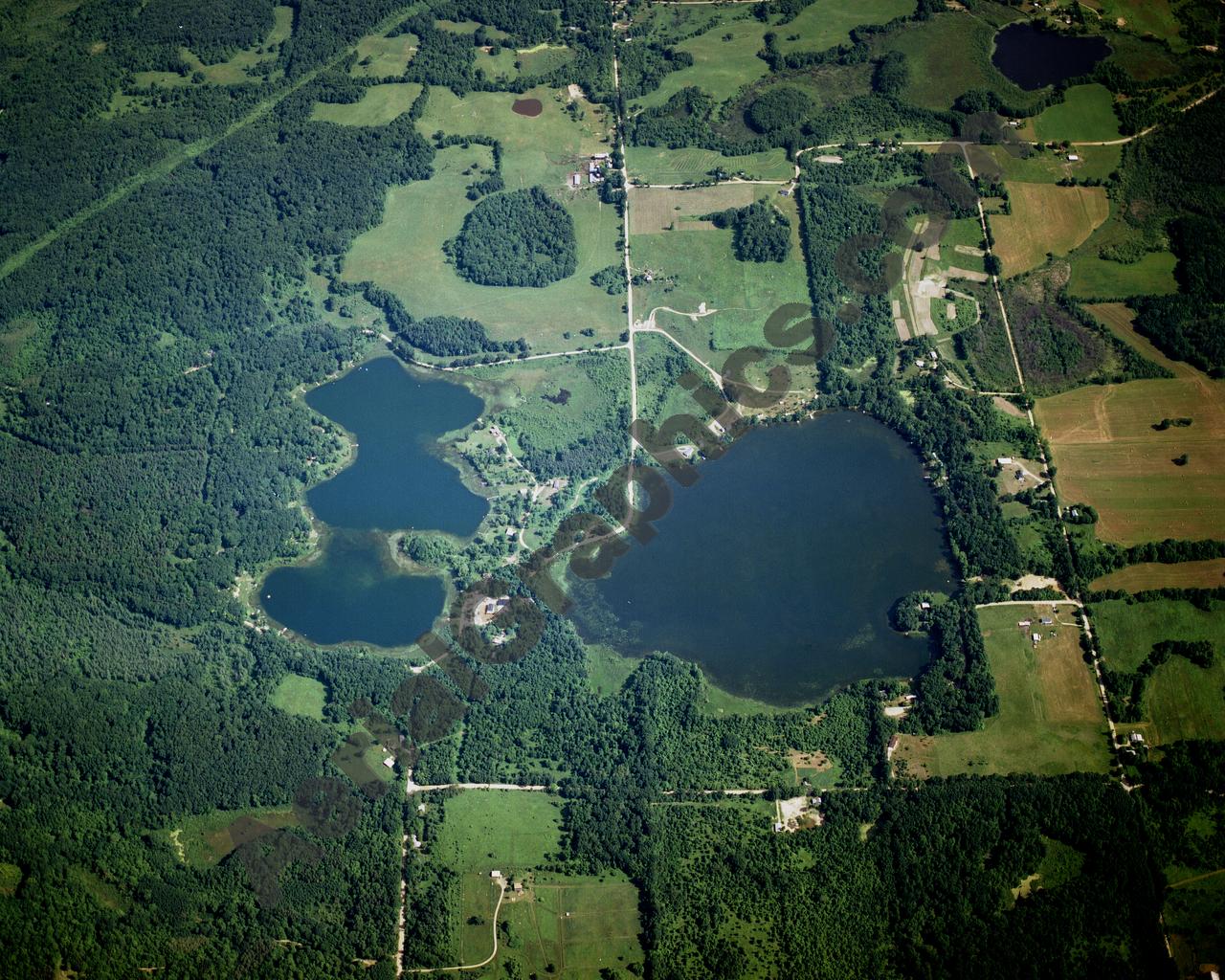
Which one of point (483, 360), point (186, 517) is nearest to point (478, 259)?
point (483, 360)

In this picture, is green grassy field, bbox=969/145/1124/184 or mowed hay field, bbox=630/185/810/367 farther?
green grassy field, bbox=969/145/1124/184

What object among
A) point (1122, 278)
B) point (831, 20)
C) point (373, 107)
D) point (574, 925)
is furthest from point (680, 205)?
point (574, 925)

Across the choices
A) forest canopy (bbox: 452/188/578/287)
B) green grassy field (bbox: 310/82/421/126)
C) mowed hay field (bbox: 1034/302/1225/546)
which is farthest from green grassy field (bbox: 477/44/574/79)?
A: mowed hay field (bbox: 1034/302/1225/546)

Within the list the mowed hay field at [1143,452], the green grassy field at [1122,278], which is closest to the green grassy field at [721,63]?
the green grassy field at [1122,278]

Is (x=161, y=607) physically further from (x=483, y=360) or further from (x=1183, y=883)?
(x=1183, y=883)

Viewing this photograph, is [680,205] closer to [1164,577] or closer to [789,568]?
[789,568]

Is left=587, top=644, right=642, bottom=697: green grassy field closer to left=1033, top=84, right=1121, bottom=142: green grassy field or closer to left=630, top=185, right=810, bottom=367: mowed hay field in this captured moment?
left=630, top=185, right=810, bottom=367: mowed hay field
